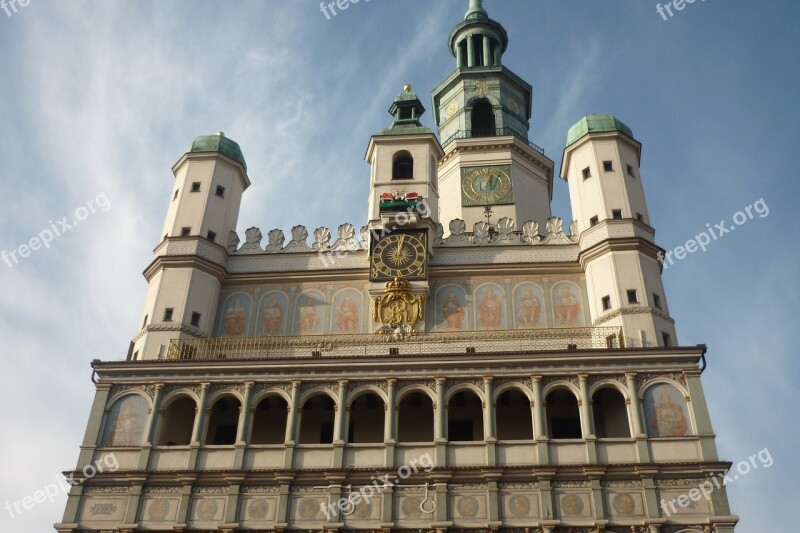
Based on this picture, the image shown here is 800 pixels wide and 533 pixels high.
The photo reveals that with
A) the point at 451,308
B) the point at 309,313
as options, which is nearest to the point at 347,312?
the point at 309,313

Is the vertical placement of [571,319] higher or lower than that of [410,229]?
lower

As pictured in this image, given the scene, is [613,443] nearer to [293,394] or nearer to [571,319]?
[571,319]

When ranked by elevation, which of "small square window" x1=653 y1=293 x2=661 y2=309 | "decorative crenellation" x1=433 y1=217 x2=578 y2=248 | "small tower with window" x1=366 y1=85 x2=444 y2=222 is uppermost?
"small tower with window" x1=366 y1=85 x2=444 y2=222

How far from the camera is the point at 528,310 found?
3048cm

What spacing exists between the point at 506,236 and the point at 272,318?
946 centimetres

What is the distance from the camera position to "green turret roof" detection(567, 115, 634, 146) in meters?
34.1

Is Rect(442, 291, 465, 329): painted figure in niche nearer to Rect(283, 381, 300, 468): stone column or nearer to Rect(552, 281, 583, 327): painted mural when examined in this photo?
Rect(552, 281, 583, 327): painted mural

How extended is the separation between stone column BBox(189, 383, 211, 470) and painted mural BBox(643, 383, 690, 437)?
1389 cm

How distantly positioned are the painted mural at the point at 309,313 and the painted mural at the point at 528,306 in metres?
7.16

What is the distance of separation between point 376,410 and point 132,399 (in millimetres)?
8068

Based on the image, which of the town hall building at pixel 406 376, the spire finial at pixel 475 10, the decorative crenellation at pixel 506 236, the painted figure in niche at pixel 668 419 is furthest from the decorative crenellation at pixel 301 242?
the spire finial at pixel 475 10

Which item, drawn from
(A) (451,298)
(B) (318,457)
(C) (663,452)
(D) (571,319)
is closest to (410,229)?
(A) (451,298)

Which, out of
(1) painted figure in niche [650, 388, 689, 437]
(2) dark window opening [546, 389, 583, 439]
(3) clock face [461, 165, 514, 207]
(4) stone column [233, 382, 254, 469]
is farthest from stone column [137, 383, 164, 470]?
(3) clock face [461, 165, 514, 207]

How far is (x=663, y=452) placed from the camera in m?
25.0
